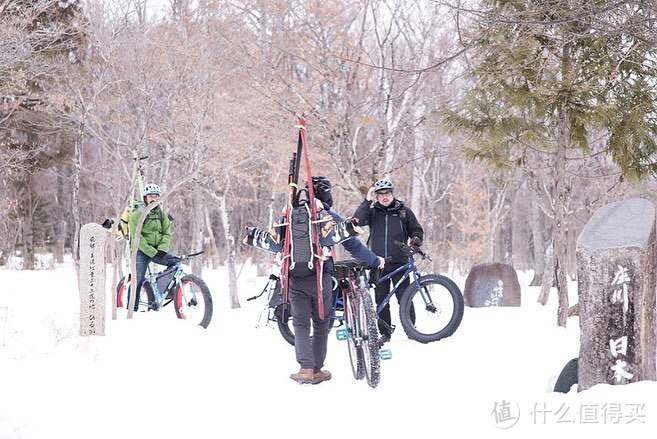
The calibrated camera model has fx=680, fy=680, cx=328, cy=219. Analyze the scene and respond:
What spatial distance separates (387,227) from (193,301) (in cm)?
342

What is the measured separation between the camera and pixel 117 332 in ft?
27.9

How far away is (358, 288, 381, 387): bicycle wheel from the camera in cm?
579

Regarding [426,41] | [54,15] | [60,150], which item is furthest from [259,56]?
[60,150]

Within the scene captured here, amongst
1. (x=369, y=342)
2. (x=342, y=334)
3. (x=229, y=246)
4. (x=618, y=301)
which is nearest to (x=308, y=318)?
(x=369, y=342)

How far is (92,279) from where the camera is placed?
8.40m

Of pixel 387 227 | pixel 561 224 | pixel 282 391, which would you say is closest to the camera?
pixel 282 391

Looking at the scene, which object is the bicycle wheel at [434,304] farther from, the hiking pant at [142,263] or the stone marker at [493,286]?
the stone marker at [493,286]

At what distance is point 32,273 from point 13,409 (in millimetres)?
20763

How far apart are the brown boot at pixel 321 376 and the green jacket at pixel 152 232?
478 cm

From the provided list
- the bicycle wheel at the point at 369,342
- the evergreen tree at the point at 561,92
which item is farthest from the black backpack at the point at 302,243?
the evergreen tree at the point at 561,92

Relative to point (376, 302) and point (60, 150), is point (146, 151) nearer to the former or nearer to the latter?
→ point (60, 150)

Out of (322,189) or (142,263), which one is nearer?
(322,189)

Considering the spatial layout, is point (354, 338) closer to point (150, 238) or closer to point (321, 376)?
point (321, 376)

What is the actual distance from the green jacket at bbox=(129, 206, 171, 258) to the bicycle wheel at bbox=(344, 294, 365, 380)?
442 cm
